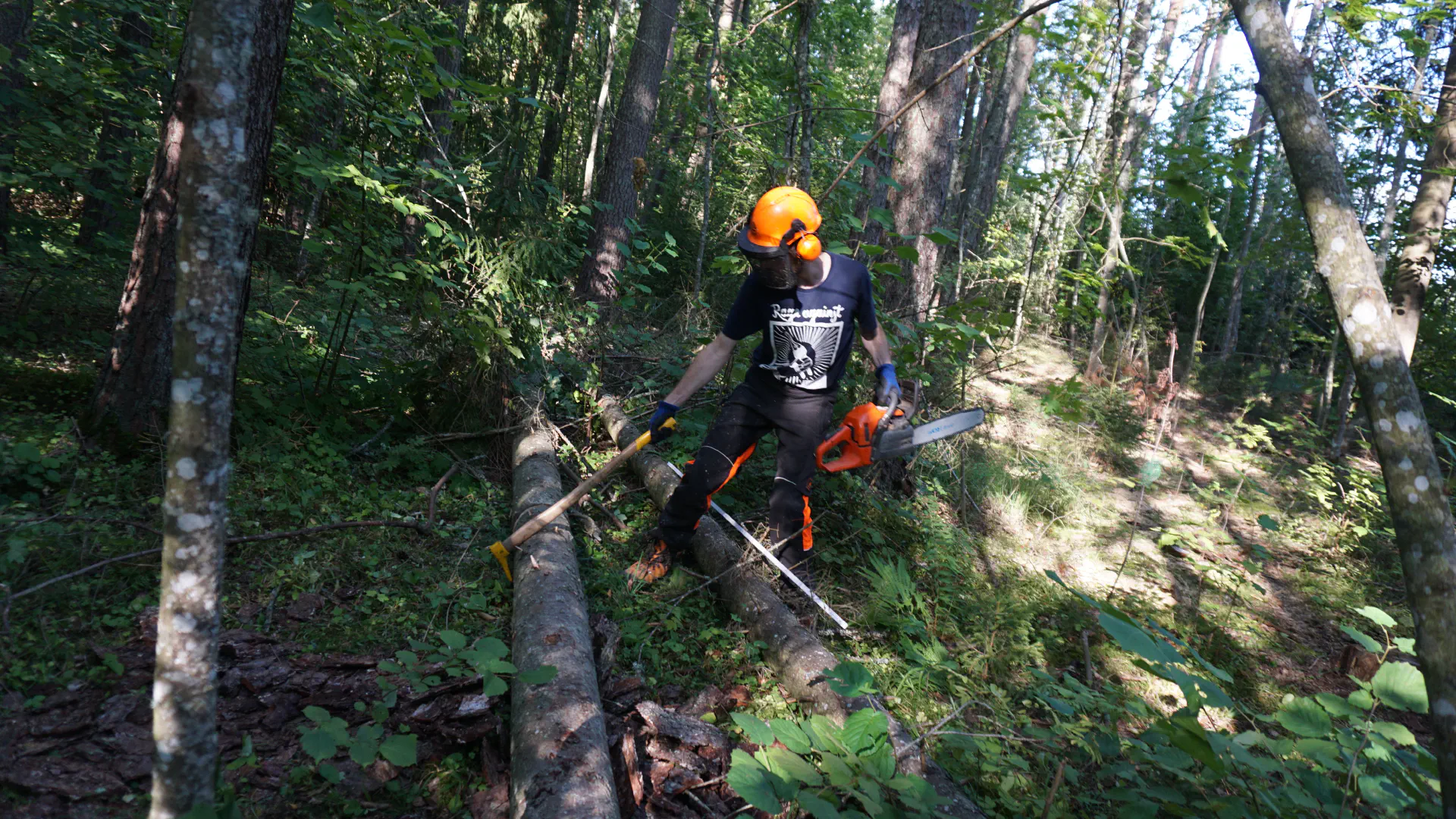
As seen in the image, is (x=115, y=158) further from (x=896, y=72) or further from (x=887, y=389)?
(x=896, y=72)

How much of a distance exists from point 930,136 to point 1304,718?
4.69 meters

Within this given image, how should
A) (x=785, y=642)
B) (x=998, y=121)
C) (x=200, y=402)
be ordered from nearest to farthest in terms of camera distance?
(x=200, y=402)
(x=785, y=642)
(x=998, y=121)

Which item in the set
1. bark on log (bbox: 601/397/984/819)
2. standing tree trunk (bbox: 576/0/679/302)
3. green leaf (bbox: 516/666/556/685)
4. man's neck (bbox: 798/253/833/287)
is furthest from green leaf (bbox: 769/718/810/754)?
standing tree trunk (bbox: 576/0/679/302)

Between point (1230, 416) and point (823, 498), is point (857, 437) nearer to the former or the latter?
point (823, 498)

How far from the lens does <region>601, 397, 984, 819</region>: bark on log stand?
2434 millimetres

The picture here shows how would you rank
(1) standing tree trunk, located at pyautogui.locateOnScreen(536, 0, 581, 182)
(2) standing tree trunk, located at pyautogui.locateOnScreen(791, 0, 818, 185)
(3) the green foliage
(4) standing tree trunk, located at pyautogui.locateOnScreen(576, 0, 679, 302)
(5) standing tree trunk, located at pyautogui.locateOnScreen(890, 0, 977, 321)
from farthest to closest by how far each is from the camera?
(1) standing tree trunk, located at pyautogui.locateOnScreen(536, 0, 581, 182)
(4) standing tree trunk, located at pyautogui.locateOnScreen(576, 0, 679, 302)
(2) standing tree trunk, located at pyautogui.locateOnScreen(791, 0, 818, 185)
(5) standing tree trunk, located at pyautogui.locateOnScreen(890, 0, 977, 321)
(3) the green foliage

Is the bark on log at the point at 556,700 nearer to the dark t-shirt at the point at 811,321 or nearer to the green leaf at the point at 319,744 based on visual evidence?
the green leaf at the point at 319,744

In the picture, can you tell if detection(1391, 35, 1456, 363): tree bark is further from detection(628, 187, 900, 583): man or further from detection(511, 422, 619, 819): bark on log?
detection(511, 422, 619, 819): bark on log

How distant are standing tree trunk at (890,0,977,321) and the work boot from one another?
114 inches

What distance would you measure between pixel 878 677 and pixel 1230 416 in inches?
490

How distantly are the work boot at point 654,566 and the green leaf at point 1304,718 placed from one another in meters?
2.88

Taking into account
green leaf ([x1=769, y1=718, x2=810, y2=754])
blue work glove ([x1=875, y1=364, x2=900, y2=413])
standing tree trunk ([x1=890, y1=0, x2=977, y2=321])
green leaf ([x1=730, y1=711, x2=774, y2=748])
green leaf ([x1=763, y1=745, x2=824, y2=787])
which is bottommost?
green leaf ([x1=763, y1=745, x2=824, y2=787])

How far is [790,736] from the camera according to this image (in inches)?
81.6

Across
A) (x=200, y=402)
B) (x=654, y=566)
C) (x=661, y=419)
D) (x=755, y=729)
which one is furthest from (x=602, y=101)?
(x=755, y=729)
